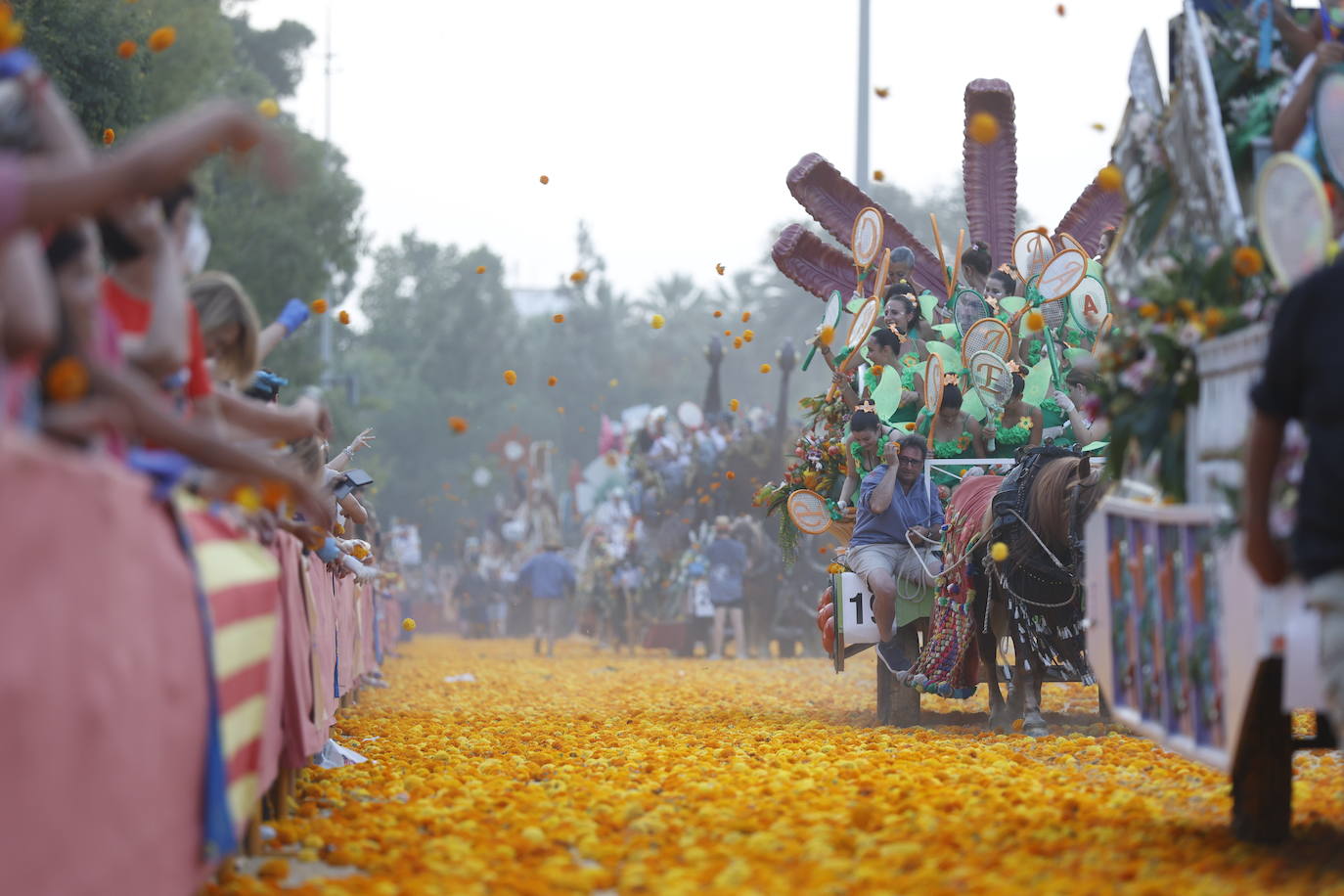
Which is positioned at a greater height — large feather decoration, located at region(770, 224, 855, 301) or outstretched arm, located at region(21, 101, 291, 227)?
large feather decoration, located at region(770, 224, 855, 301)

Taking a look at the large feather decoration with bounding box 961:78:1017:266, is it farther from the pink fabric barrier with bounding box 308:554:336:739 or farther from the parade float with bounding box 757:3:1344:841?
the pink fabric barrier with bounding box 308:554:336:739

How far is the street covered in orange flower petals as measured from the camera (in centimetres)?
479

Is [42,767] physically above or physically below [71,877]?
above

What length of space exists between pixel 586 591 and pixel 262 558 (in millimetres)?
26943

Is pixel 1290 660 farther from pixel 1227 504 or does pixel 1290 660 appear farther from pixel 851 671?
pixel 851 671

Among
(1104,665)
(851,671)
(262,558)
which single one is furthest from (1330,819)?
(851,671)

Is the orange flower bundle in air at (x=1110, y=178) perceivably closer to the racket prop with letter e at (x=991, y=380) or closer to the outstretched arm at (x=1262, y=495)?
the outstretched arm at (x=1262, y=495)

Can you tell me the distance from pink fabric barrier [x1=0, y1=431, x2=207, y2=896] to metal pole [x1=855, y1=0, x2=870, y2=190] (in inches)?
640

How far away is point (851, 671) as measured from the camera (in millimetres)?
20781

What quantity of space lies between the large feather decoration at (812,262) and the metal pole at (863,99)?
577cm

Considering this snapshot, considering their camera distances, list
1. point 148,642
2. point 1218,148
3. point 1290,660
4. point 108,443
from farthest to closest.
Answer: point 1218,148 < point 1290,660 < point 108,443 < point 148,642

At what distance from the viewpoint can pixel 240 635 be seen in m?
4.77

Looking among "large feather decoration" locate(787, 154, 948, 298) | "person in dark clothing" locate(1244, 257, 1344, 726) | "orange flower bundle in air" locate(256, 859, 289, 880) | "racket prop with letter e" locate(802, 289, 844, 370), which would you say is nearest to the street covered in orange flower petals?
"orange flower bundle in air" locate(256, 859, 289, 880)

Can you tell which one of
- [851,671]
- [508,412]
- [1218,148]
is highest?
[508,412]
